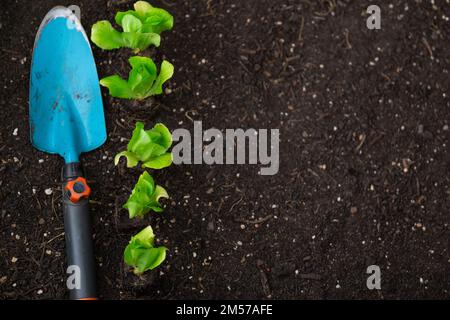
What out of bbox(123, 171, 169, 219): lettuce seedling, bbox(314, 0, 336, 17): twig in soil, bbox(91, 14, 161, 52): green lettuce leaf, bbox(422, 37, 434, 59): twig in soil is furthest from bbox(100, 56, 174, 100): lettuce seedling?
bbox(422, 37, 434, 59): twig in soil

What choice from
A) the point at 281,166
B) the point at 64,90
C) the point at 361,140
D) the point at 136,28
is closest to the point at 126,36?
the point at 136,28

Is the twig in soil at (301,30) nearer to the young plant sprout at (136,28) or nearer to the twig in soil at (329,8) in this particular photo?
the twig in soil at (329,8)

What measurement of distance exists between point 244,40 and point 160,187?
1.43ft

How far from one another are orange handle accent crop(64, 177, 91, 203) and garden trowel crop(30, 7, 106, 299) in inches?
1.8

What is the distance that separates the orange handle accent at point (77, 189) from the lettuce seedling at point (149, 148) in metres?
0.08

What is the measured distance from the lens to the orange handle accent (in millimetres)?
1406

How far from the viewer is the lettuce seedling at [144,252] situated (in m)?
1.37

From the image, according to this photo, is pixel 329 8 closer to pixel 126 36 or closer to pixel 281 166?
pixel 281 166

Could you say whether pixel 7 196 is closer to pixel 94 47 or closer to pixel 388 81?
pixel 94 47

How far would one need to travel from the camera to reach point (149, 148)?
1397 mm

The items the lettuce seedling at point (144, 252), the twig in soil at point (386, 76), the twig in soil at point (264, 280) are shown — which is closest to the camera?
the lettuce seedling at point (144, 252)

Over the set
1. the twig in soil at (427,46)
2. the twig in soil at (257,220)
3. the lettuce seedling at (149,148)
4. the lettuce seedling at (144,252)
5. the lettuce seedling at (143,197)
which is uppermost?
the twig in soil at (427,46)

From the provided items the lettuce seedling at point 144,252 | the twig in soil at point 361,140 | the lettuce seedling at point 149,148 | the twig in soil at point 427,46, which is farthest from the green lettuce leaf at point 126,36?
the twig in soil at point 427,46

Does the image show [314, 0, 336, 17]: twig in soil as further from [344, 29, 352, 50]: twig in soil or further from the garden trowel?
the garden trowel
